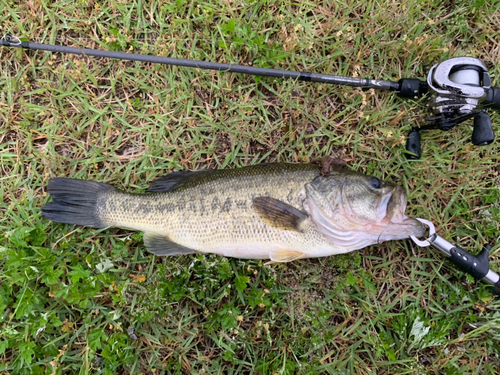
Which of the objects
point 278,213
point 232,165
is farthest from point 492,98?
point 232,165

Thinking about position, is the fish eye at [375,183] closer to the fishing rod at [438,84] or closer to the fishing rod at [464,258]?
the fishing rod at [464,258]

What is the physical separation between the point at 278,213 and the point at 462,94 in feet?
6.38

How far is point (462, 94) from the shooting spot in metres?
2.81

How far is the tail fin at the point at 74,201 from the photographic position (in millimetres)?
3033

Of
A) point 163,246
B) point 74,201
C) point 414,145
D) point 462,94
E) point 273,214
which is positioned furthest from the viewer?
point 414,145

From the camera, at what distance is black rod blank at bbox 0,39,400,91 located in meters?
3.05

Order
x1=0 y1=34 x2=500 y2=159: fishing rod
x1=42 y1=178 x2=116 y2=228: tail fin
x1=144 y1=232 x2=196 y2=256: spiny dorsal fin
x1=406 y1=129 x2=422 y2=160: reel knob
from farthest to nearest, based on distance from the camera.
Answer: x1=406 y1=129 x2=422 y2=160: reel knob < x1=42 y1=178 x2=116 y2=228: tail fin < x1=144 y1=232 x2=196 y2=256: spiny dorsal fin < x1=0 y1=34 x2=500 y2=159: fishing rod

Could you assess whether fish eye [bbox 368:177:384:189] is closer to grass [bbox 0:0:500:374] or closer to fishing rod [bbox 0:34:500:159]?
grass [bbox 0:0:500:374]

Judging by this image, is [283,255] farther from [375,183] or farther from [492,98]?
[492,98]

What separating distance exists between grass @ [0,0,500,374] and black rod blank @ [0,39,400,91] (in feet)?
0.74

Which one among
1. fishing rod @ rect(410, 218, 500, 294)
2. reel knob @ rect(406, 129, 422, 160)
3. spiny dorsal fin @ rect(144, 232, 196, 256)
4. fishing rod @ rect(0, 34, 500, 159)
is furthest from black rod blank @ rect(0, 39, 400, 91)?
spiny dorsal fin @ rect(144, 232, 196, 256)

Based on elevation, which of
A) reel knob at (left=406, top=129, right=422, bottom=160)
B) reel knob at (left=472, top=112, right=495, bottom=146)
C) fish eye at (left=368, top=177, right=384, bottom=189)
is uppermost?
reel knob at (left=472, top=112, right=495, bottom=146)

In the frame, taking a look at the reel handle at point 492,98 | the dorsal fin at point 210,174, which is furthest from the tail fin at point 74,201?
the reel handle at point 492,98

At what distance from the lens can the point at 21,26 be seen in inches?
133
